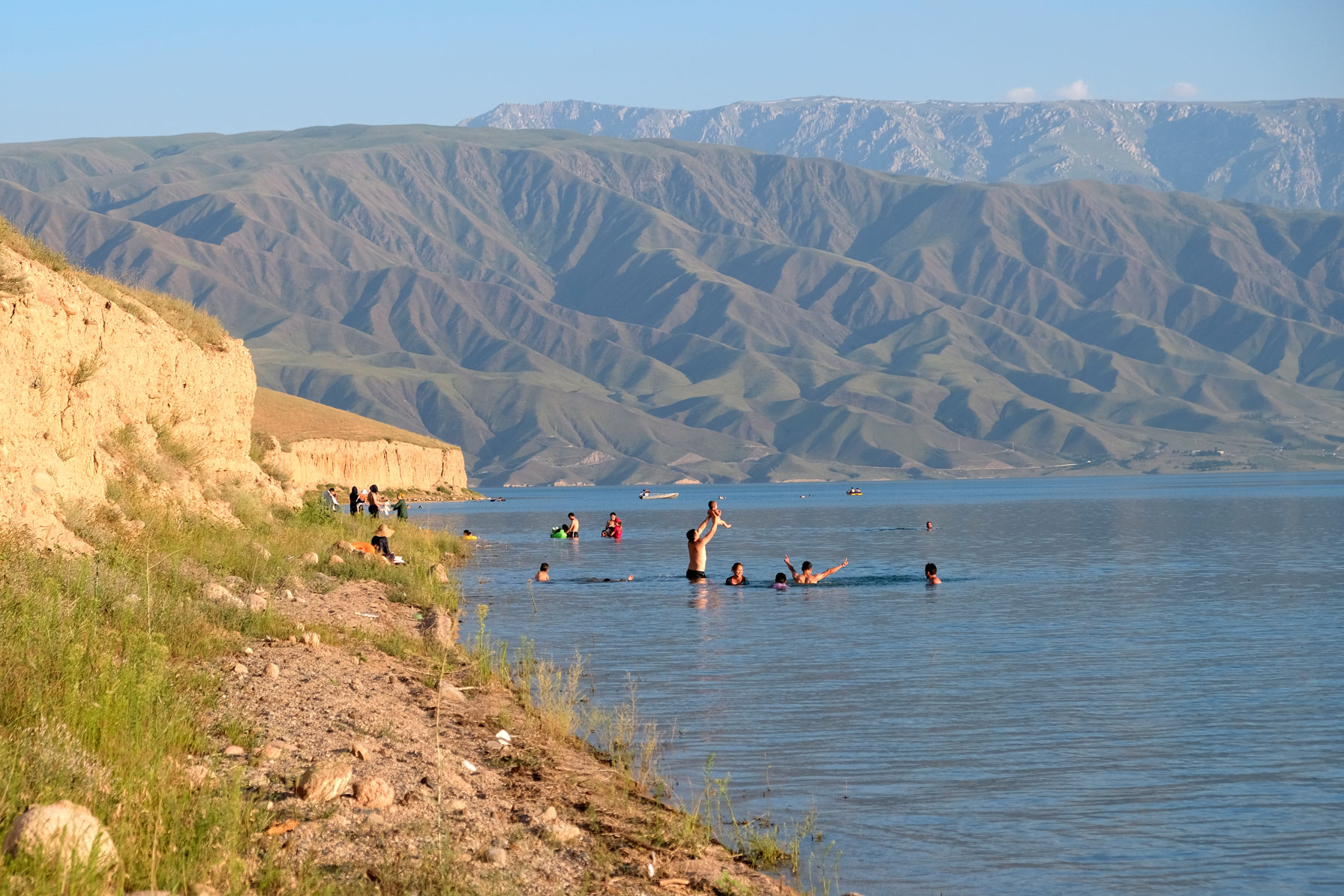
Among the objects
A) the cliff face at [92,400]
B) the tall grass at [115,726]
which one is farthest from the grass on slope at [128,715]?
the cliff face at [92,400]

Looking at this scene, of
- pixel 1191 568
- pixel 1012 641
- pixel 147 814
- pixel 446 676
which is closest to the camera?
pixel 147 814

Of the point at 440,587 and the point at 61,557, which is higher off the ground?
the point at 61,557

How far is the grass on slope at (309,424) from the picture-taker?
102312mm

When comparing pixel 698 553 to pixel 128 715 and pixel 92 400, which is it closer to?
pixel 92 400

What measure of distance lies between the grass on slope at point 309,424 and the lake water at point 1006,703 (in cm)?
6192

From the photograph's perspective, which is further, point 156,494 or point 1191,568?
point 1191,568

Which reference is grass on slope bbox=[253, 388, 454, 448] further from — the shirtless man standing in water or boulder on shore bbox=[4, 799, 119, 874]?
boulder on shore bbox=[4, 799, 119, 874]

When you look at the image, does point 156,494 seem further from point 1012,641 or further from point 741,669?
point 1012,641

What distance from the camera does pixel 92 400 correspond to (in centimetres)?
2352

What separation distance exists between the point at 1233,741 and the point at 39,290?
1714cm

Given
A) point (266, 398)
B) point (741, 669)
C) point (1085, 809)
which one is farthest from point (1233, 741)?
point (266, 398)

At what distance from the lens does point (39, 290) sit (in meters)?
21.0

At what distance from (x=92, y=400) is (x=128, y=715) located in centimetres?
1539

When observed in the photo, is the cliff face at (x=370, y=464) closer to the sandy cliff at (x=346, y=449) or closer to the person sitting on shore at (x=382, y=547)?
the sandy cliff at (x=346, y=449)
